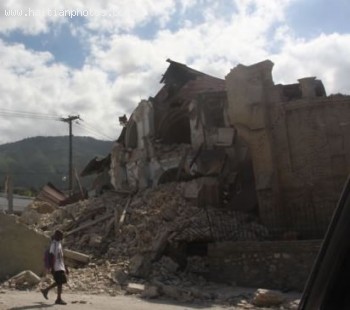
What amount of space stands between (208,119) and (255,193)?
4.58 meters

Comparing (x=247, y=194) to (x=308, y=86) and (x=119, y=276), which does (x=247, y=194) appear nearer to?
(x=308, y=86)

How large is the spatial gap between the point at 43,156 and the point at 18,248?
3828 inches

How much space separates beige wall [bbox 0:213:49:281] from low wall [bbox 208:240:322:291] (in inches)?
209

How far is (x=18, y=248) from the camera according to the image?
1549cm

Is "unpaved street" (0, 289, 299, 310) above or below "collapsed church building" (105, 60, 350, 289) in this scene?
below

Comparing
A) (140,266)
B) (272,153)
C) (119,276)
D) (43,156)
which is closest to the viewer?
(119,276)

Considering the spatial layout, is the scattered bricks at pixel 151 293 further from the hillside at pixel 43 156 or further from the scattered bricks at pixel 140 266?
the hillside at pixel 43 156

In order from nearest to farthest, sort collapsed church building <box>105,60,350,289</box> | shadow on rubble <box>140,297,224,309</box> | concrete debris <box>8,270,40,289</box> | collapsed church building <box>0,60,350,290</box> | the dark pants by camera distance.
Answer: the dark pants
shadow on rubble <box>140,297,224,309</box>
collapsed church building <box>105,60,350,289</box>
concrete debris <box>8,270,40,289</box>
collapsed church building <box>0,60,350,290</box>

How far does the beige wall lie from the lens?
15312 mm

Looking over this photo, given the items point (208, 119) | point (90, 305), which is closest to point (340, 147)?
point (208, 119)

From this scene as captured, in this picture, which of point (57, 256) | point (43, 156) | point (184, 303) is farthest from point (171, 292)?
point (43, 156)

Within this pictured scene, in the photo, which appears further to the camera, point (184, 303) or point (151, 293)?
point (151, 293)

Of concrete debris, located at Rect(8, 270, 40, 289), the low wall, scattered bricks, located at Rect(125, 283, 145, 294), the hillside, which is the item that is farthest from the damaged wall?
the hillside

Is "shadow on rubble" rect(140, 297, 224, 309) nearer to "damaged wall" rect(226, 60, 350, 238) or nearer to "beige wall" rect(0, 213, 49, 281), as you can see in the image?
"beige wall" rect(0, 213, 49, 281)
